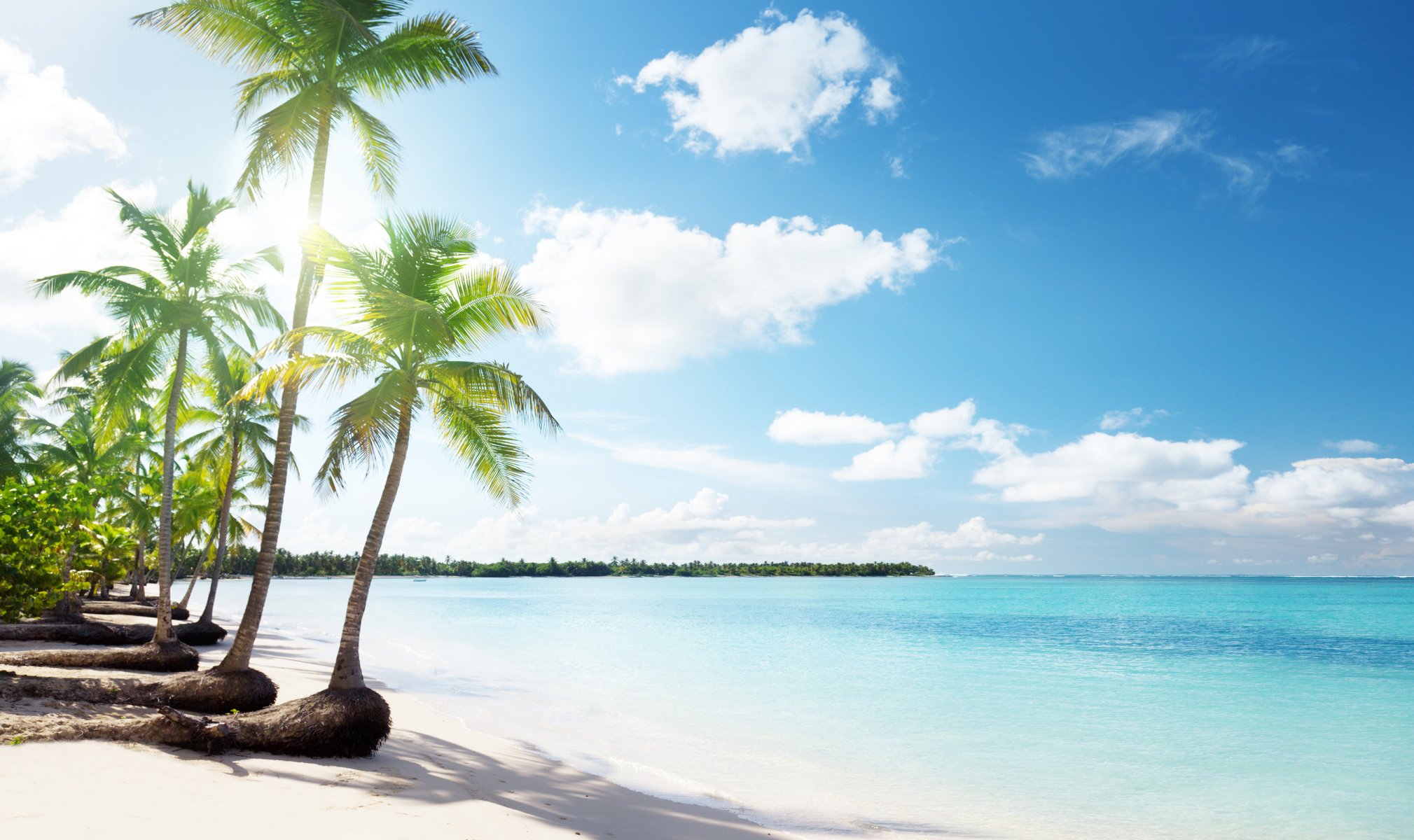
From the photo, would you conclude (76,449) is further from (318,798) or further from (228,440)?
(318,798)

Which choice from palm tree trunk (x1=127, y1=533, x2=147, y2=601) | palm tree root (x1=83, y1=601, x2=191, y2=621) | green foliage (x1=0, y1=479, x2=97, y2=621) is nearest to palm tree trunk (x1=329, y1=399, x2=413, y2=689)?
green foliage (x1=0, y1=479, x2=97, y2=621)

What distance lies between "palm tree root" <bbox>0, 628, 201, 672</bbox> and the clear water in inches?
181

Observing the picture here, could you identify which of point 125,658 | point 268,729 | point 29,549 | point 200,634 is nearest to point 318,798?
point 268,729

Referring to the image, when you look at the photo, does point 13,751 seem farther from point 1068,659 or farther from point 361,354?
point 1068,659

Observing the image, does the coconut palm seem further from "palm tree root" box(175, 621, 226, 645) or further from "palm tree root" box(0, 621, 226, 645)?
"palm tree root" box(175, 621, 226, 645)

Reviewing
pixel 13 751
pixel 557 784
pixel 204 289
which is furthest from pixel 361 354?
pixel 204 289

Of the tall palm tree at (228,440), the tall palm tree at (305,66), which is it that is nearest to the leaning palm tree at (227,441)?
the tall palm tree at (228,440)

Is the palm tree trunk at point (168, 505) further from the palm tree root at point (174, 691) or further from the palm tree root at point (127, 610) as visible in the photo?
the palm tree root at point (127, 610)

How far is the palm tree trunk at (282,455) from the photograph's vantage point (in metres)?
10.3

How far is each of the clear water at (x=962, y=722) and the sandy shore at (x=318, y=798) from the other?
139 centimetres

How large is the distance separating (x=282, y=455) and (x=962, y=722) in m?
13.8

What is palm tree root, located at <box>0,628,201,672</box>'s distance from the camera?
1344 cm

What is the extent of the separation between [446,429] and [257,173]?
5.62 m

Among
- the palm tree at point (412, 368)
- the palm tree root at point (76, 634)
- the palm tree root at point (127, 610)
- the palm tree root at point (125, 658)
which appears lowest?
the palm tree root at point (127, 610)
